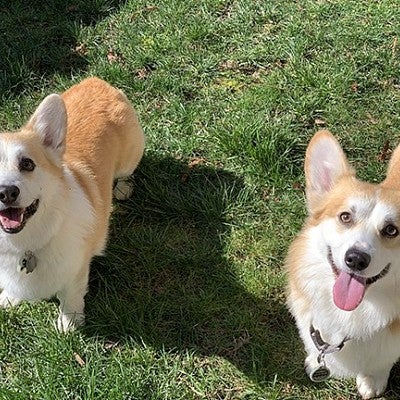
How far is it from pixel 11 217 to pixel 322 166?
1357 mm

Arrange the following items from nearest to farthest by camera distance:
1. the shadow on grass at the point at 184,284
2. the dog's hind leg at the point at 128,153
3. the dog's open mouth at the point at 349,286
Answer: the dog's open mouth at the point at 349,286
the shadow on grass at the point at 184,284
the dog's hind leg at the point at 128,153

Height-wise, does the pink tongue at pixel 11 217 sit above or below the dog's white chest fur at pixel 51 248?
above

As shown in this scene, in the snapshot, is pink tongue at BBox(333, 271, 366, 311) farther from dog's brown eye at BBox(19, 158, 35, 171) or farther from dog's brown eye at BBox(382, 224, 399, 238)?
dog's brown eye at BBox(19, 158, 35, 171)

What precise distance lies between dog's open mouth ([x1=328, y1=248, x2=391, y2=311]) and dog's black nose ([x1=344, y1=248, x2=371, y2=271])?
0.09m

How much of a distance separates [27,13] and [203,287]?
307cm

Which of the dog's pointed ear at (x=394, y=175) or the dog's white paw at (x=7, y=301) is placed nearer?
the dog's pointed ear at (x=394, y=175)

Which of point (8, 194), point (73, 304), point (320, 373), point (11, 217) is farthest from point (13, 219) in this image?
point (320, 373)

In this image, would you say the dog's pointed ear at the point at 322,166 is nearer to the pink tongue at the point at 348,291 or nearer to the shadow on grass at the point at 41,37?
the pink tongue at the point at 348,291

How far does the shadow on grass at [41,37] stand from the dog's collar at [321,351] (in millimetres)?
2909

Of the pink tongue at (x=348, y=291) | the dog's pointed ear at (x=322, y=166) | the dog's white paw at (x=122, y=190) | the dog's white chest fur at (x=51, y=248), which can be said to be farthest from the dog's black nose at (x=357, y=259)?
the dog's white paw at (x=122, y=190)

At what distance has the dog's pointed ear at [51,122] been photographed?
2744mm

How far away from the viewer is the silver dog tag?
8.77 feet

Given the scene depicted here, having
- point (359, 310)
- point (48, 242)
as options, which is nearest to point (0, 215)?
point (48, 242)

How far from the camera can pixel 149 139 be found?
13.4 feet
